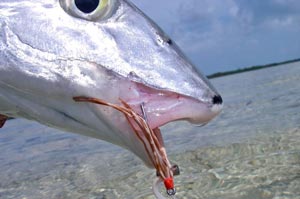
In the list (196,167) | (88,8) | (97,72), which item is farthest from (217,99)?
(196,167)

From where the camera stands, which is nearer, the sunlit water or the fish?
the fish

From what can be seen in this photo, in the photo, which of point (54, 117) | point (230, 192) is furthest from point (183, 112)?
point (230, 192)

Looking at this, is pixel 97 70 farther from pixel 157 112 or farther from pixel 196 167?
pixel 196 167

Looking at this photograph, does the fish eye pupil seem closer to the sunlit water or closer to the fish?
the fish

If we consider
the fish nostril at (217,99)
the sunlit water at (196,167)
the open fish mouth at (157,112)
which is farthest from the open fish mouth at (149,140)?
the sunlit water at (196,167)

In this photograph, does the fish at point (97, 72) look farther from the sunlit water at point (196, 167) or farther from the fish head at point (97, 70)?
the sunlit water at point (196, 167)

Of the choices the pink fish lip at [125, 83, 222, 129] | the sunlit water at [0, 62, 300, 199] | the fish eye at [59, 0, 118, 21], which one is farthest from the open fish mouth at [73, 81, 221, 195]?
the sunlit water at [0, 62, 300, 199]

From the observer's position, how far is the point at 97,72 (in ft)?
4.91

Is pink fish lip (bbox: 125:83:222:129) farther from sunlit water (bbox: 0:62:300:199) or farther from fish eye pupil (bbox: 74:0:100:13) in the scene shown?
sunlit water (bbox: 0:62:300:199)

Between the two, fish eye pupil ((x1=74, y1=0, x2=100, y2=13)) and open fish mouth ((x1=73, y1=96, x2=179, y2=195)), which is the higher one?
fish eye pupil ((x1=74, y1=0, x2=100, y2=13))

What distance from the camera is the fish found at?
149 cm

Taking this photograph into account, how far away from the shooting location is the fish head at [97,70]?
1490 millimetres

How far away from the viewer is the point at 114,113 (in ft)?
4.91

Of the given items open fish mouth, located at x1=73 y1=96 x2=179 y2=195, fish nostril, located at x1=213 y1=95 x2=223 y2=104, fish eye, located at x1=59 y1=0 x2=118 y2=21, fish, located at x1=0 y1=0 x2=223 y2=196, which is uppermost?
fish eye, located at x1=59 y1=0 x2=118 y2=21
